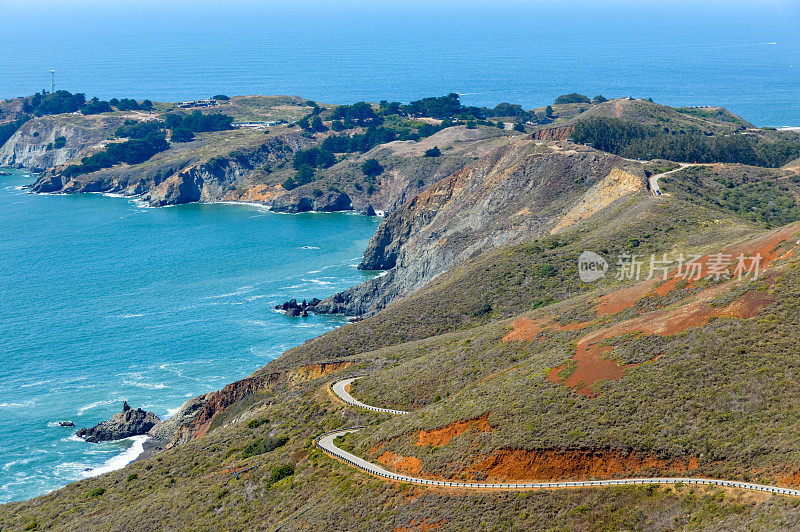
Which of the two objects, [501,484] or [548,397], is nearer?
[501,484]

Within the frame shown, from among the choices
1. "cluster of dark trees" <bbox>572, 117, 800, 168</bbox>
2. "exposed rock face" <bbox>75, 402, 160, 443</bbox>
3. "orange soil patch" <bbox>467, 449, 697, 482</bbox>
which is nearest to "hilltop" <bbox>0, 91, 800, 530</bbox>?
"orange soil patch" <bbox>467, 449, 697, 482</bbox>

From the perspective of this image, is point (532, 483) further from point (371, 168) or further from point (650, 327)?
point (371, 168)

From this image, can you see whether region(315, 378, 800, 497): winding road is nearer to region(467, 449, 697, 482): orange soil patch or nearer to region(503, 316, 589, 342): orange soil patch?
region(467, 449, 697, 482): orange soil patch

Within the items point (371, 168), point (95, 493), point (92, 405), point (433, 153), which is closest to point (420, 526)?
point (95, 493)

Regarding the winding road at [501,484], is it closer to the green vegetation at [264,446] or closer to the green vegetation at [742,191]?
the green vegetation at [264,446]

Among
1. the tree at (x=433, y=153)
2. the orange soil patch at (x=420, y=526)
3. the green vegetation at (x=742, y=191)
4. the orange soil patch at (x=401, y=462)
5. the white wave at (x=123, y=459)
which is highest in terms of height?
the tree at (x=433, y=153)

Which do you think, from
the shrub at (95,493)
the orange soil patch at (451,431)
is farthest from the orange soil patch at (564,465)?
the shrub at (95,493)
